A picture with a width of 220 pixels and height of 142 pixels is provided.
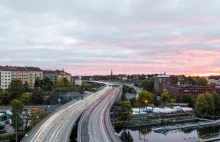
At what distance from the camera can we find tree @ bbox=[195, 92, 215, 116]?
2441 inches

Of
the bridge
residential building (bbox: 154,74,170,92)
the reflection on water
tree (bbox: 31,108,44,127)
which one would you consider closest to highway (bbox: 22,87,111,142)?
the bridge

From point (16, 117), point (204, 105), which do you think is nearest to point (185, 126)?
point (204, 105)

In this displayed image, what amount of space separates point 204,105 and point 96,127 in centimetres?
3278

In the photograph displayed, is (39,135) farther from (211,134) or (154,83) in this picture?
(154,83)

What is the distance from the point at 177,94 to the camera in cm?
8438

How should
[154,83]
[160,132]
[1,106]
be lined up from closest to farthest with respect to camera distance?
[160,132], [1,106], [154,83]

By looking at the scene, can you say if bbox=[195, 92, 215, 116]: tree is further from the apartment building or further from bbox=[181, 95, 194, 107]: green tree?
the apartment building

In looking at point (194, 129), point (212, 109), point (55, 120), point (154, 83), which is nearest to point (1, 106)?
point (55, 120)

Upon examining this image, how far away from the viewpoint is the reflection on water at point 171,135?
145 ft

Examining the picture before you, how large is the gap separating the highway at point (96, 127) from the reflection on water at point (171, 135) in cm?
475

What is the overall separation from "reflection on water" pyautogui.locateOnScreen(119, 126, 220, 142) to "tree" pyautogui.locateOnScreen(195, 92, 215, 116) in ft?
31.8

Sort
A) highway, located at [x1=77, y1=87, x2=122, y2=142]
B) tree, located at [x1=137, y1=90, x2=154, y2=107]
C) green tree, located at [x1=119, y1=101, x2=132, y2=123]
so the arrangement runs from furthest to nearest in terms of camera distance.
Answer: tree, located at [x1=137, y1=90, x2=154, y2=107] < green tree, located at [x1=119, y1=101, x2=132, y2=123] < highway, located at [x1=77, y1=87, x2=122, y2=142]

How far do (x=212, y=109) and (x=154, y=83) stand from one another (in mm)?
49350

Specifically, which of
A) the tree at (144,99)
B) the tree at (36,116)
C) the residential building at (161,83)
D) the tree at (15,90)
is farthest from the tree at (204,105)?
the tree at (15,90)
